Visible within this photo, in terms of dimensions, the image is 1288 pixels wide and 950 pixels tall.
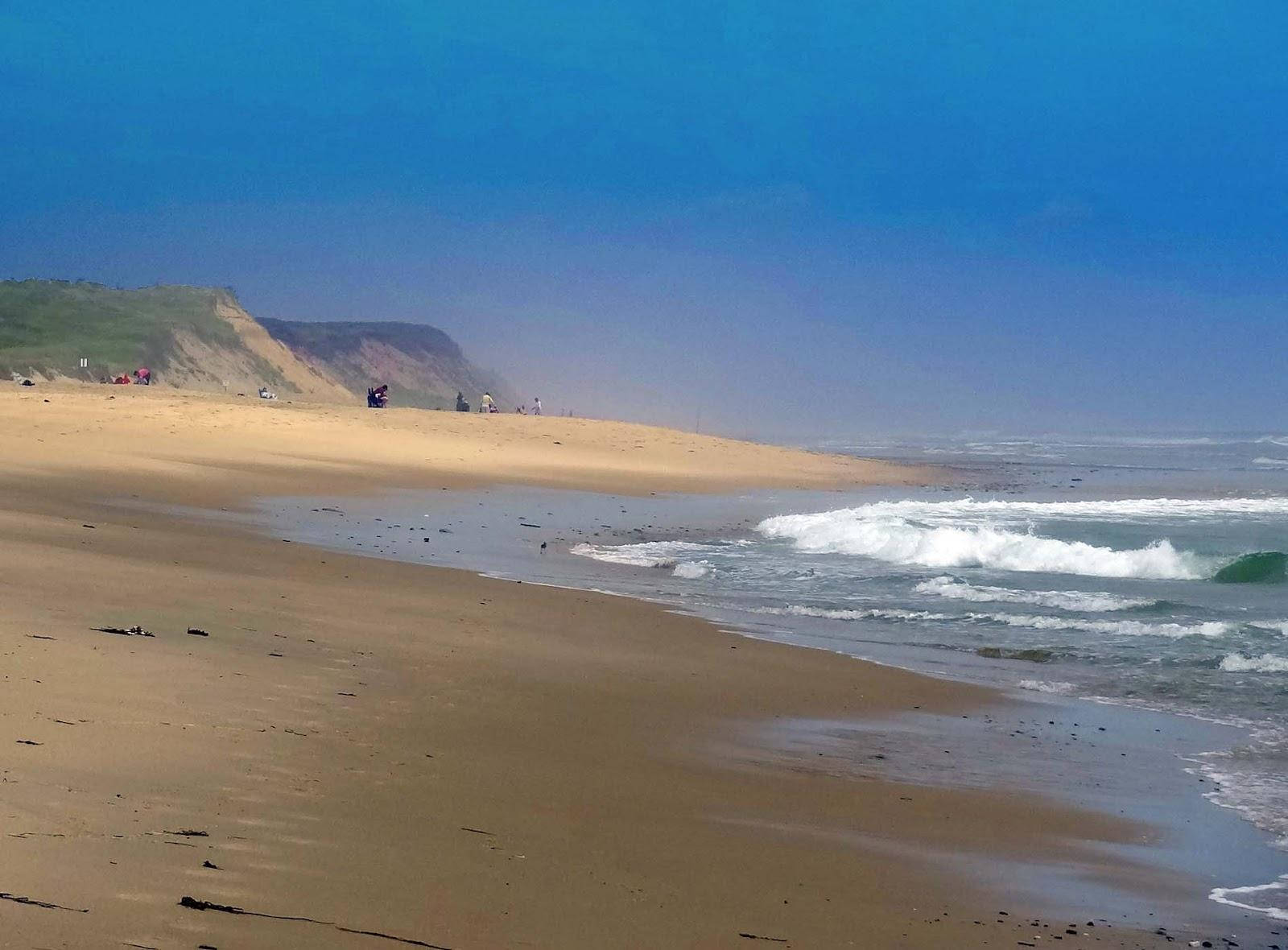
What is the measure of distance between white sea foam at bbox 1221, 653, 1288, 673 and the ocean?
32 mm

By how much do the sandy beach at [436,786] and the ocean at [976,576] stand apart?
48.1 inches

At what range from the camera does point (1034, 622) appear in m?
12.7

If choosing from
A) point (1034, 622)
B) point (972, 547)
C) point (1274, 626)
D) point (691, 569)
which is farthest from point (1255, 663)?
point (972, 547)

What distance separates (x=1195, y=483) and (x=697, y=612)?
A: 30.2 meters

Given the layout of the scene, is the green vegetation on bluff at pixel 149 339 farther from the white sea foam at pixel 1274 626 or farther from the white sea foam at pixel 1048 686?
the white sea foam at pixel 1048 686

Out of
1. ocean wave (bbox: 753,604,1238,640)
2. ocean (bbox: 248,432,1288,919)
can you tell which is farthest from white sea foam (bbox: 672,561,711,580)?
ocean wave (bbox: 753,604,1238,640)

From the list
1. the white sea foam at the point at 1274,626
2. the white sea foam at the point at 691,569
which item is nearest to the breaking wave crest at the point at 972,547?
the white sea foam at the point at 691,569

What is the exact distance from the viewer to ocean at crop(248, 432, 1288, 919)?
9555mm

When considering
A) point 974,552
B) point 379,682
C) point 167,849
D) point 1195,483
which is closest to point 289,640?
point 379,682

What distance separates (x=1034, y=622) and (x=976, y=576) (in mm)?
3653

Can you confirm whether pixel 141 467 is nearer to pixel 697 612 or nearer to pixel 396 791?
pixel 697 612

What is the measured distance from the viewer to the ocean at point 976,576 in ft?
31.3

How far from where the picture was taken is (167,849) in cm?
411

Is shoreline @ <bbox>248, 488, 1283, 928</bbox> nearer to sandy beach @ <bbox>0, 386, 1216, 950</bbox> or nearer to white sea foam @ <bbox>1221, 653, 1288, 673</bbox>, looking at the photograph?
sandy beach @ <bbox>0, 386, 1216, 950</bbox>
